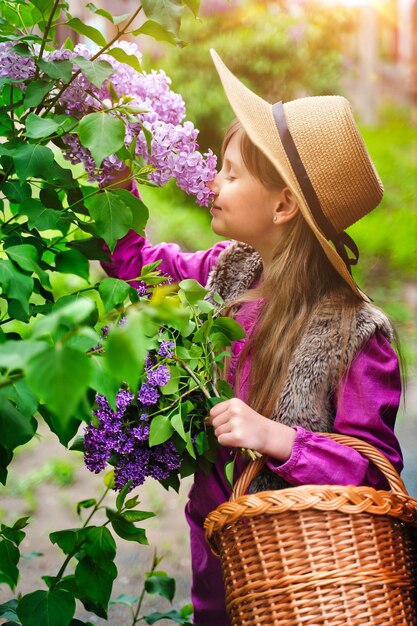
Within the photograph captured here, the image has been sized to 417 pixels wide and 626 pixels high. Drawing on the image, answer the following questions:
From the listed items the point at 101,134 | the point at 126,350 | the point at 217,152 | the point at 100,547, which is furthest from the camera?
the point at 217,152

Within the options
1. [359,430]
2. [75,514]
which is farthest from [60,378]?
[75,514]

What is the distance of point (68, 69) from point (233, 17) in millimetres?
5223

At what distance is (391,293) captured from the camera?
535 centimetres

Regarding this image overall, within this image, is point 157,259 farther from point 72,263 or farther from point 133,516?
point 133,516

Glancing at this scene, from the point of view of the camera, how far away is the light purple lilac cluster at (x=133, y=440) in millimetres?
1442

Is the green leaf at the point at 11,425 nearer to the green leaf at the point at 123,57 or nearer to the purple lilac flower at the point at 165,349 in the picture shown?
the purple lilac flower at the point at 165,349

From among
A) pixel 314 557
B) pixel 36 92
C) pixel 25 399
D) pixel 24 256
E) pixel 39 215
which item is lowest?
pixel 314 557

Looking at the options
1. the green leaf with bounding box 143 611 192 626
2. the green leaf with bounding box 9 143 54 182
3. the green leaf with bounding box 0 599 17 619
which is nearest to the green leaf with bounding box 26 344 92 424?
the green leaf with bounding box 9 143 54 182

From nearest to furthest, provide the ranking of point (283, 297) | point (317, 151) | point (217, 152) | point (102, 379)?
point (102, 379)
point (317, 151)
point (283, 297)
point (217, 152)

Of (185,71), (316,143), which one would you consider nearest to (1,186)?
(316,143)

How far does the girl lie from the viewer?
1566 millimetres

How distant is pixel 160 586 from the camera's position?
1.96 m

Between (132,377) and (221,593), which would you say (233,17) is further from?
(132,377)

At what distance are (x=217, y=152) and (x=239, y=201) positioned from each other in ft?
12.7
